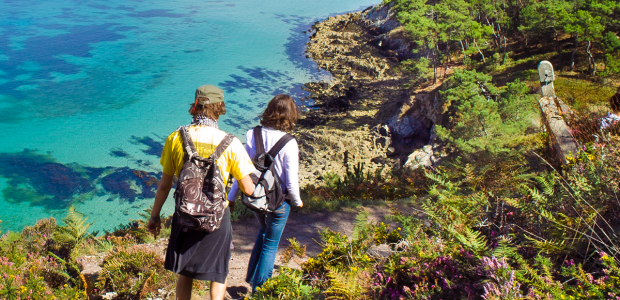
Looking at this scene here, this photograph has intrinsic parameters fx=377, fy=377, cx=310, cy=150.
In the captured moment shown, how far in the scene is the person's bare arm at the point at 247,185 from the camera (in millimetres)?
2832

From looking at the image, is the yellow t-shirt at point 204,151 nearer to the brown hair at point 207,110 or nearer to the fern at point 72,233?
the brown hair at point 207,110

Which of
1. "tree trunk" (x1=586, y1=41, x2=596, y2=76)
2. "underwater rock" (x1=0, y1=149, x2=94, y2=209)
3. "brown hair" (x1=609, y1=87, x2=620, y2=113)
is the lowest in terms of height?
"underwater rock" (x1=0, y1=149, x2=94, y2=209)

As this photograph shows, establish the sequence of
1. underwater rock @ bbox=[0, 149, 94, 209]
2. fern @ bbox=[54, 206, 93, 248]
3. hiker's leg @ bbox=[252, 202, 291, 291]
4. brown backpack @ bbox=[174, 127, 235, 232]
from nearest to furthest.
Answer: brown backpack @ bbox=[174, 127, 235, 232] → hiker's leg @ bbox=[252, 202, 291, 291] → fern @ bbox=[54, 206, 93, 248] → underwater rock @ bbox=[0, 149, 94, 209]

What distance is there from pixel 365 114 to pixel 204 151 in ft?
58.8

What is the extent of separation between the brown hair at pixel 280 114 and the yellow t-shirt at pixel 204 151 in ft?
1.76

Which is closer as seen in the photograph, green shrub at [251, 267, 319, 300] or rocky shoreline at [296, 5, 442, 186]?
green shrub at [251, 267, 319, 300]

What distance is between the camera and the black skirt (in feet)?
8.90

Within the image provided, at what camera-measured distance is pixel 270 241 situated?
3293 mm

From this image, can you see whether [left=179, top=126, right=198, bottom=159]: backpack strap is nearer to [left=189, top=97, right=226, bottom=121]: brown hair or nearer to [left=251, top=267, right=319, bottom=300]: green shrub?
[left=189, top=97, right=226, bottom=121]: brown hair

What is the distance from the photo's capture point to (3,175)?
47.7 feet

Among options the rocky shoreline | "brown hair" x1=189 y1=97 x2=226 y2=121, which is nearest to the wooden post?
"brown hair" x1=189 y1=97 x2=226 y2=121

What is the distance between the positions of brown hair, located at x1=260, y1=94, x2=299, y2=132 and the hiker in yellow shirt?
0.50 metres

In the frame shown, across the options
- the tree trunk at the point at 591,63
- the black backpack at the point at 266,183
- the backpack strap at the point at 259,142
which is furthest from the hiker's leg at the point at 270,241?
the tree trunk at the point at 591,63

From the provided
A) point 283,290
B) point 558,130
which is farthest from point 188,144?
point 558,130
